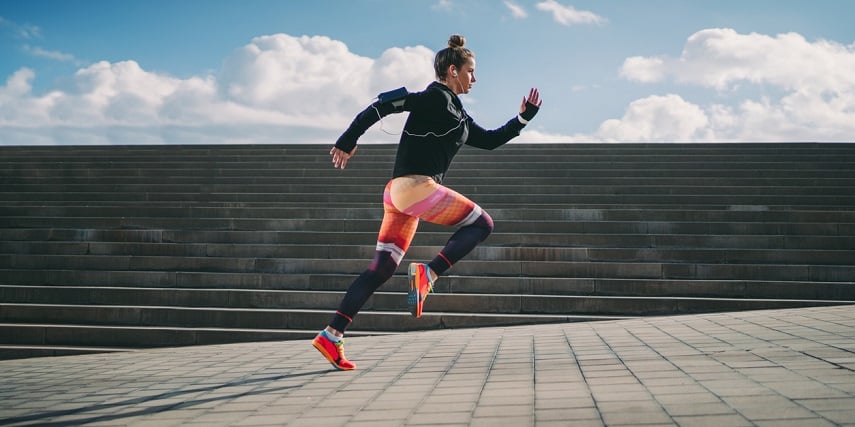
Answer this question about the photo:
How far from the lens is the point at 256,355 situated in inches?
201

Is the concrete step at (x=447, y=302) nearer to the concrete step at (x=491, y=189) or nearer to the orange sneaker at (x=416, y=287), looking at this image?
the orange sneaker at (x=416, y=287)

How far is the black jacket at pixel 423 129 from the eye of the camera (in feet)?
12.4

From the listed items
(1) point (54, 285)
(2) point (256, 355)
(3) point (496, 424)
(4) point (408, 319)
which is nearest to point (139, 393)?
(2) point (256, 355)

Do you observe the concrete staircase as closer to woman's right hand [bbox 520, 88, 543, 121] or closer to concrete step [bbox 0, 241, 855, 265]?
concrete step [bbox 0, 241, 855, 265]

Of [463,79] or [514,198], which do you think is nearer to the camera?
[463,79]

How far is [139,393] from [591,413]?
245 centimetres

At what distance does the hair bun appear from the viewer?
13.1 ft

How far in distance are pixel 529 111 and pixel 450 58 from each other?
637 mm

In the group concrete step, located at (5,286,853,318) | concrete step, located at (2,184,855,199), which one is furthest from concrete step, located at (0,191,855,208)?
concrete step, located at (5,286,853,318)

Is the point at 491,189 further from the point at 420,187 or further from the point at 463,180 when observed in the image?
the point at 420,187

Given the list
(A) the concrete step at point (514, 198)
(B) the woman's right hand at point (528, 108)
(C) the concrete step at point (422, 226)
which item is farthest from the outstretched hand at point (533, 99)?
(A) the concrete step at point (514, 198)

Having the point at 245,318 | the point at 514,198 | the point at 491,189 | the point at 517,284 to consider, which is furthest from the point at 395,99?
the point at 491,189

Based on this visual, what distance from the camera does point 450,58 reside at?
3.92 metres

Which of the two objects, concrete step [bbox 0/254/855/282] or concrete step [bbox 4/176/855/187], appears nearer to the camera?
concrete step [bbox 0/254/855/282]
